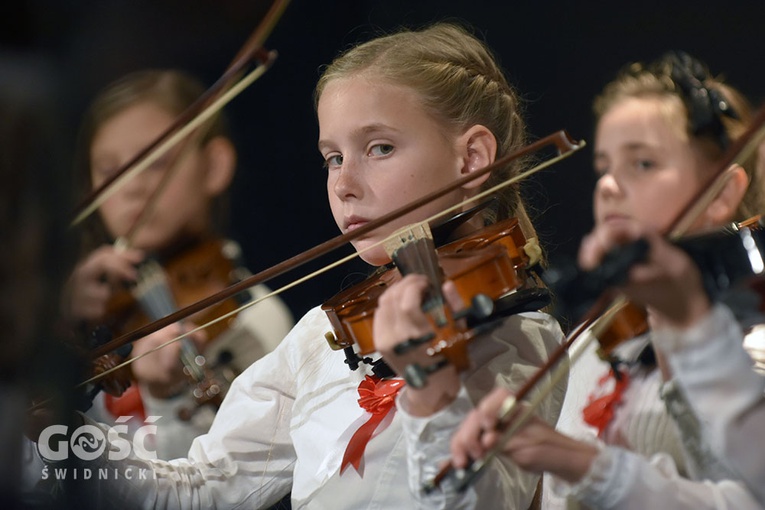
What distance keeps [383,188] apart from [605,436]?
1.31 feet

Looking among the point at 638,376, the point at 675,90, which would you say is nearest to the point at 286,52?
the point at 675,90

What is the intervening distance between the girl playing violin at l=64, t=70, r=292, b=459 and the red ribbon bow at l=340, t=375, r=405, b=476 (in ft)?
0.98

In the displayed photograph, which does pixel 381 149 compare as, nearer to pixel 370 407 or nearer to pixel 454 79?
pixel 454 79

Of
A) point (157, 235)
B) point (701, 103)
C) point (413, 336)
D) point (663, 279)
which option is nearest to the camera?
point (663, 279)

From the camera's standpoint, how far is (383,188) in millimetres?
1214

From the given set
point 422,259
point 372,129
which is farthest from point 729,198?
point 372,129

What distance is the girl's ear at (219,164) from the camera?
1622 millimetres

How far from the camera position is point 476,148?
127 cm

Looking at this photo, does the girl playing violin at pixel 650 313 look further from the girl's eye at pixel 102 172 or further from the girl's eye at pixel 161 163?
the girl's eye at pixel 102 172

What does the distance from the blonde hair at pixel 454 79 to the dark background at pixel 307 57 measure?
3.5 inches

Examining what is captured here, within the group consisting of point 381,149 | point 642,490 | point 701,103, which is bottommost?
point 642,490

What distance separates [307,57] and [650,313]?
86cm

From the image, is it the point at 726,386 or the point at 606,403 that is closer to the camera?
the point at 726,386

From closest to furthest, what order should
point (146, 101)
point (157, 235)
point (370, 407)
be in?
1. point (370, 407)
2. point (157, 235)
3. point (146, 101)
